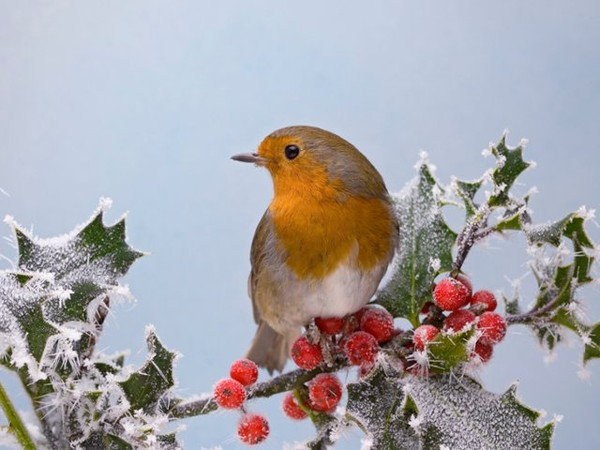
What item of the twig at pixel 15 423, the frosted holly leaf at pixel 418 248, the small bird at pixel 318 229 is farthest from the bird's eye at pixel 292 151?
the twig at pixel 15 423

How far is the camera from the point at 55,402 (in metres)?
0.74

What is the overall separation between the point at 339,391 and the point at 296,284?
0.82ft

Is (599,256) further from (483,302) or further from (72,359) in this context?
(72,359)

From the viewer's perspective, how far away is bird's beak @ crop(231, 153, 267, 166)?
41.9 inches

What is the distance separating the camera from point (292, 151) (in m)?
1.11

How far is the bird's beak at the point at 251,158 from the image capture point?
3.49ft

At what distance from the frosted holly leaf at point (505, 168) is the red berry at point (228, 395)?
0.36 metres

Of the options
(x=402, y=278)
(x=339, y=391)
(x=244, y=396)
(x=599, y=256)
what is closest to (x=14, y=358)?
(x=244, y=396)

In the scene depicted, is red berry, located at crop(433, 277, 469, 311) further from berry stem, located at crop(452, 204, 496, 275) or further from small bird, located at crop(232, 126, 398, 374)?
small bird, located at crop(232, 126, 398, 374)

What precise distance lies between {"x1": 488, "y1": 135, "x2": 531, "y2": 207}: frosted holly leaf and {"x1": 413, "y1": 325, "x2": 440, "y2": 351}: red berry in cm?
19

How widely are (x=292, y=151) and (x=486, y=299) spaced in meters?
0.37

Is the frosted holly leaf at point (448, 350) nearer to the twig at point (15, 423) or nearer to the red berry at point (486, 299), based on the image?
the red berry at point (486, 299)

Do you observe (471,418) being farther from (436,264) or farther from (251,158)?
(251,158)

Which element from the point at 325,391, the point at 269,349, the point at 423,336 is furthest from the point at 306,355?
the point at 269,349
